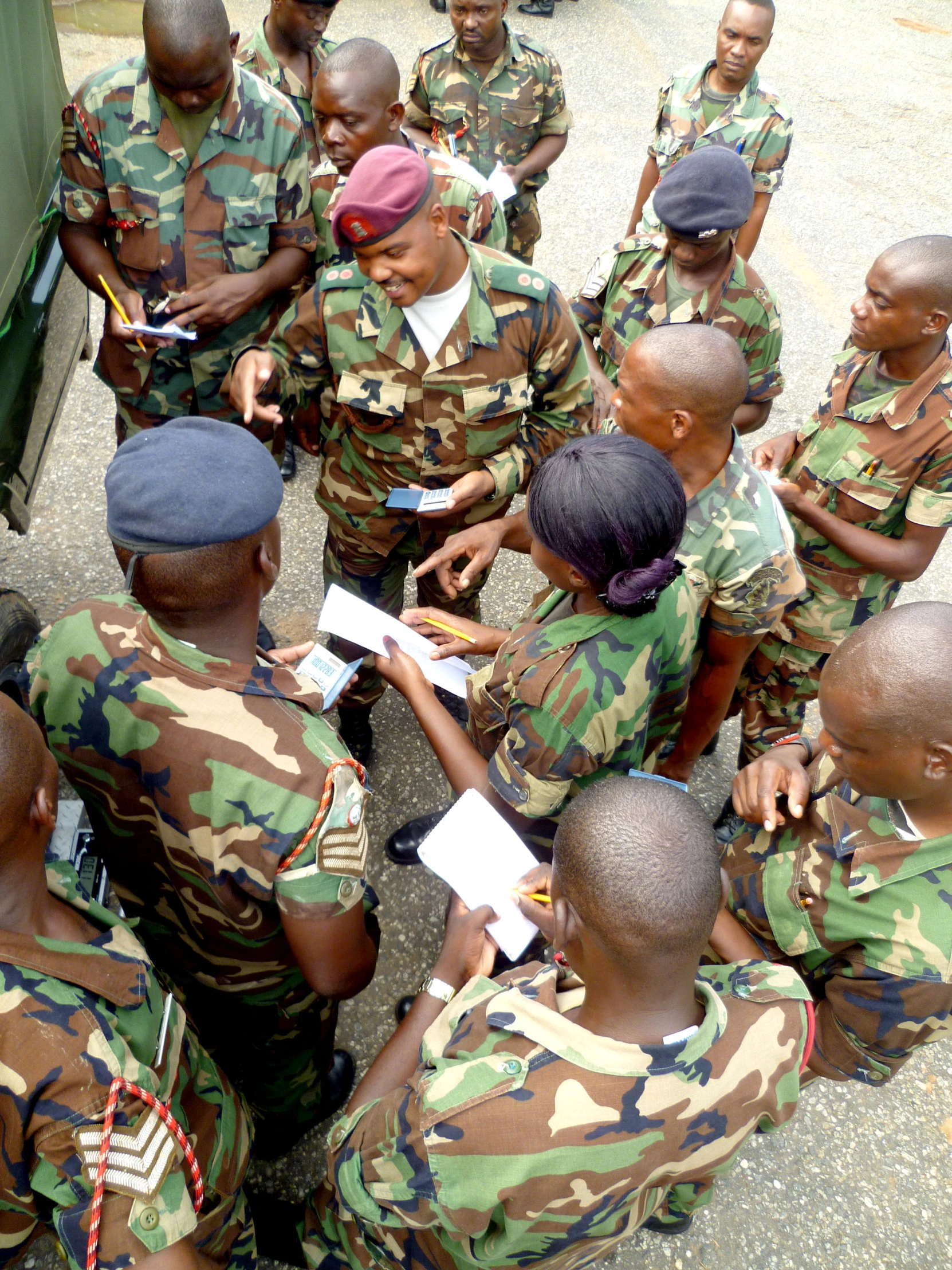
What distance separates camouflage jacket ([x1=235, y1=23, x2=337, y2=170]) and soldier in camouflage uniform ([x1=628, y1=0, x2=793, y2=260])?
70.0 inches

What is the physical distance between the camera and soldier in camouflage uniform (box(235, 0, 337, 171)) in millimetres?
3920

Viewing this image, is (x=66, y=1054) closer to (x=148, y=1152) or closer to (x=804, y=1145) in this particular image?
(x=148, y=1152)

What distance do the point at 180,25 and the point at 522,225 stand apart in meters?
2.75

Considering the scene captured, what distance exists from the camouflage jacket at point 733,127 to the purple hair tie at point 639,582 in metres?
3.50

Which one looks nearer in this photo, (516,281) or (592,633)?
(592,633)

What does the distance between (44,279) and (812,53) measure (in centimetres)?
1197

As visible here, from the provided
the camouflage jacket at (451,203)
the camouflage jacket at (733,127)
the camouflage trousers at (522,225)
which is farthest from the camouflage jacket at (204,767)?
the camouflage trousers at (522,225)

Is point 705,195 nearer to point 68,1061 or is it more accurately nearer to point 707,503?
point 707,503

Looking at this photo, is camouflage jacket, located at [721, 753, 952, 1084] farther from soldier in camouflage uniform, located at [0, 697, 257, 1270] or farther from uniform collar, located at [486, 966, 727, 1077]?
soldier in camouflage uniform, located at [0, 697, 257, 1270]

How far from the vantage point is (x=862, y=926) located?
1.61 m

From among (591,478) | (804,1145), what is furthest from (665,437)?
(804,1145)

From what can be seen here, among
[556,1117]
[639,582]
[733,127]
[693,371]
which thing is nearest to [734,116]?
[733,127]

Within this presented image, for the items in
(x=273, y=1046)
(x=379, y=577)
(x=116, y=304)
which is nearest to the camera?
(x=273, y=1046)

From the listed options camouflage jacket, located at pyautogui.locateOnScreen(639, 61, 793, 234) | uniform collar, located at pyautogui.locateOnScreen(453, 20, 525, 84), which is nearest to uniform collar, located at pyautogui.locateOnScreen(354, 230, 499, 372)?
camouflage jacket, located at pyautogui.locateOnScreen(639, 61, 793, 234)
